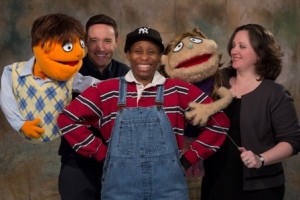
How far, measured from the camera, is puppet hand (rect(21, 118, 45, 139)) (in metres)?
2.37

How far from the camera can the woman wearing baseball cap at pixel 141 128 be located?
2.20 meters

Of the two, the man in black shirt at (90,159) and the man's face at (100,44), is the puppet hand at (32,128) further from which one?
the man's face at (100,44)

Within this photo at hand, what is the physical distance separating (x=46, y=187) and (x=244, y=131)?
88.5 inches

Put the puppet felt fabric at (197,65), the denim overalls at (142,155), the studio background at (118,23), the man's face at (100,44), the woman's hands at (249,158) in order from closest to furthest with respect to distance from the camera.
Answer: the denim overalls at (142,155), the woman's hands at (249,158), the puppet felt fabric at (197,65), the man's face at (100,44), the studio background at (118,23)

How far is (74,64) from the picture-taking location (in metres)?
2.42

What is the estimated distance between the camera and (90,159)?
2.48m

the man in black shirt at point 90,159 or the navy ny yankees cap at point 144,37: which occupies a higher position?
the navy ny yankees cap at point 144,37

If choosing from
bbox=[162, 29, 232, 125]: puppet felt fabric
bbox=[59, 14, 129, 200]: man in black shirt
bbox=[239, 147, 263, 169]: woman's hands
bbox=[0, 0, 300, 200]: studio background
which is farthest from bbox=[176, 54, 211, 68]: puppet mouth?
bbox=[0, 0, 300, 200]: studio background

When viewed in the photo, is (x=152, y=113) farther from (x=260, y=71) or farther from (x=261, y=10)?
(x=261, y=10)

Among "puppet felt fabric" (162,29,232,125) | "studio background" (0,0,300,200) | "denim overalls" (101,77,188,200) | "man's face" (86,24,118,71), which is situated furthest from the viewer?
"studio background" (0,0,300,200)

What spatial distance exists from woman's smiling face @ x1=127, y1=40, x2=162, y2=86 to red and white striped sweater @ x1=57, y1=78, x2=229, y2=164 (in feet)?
0.17

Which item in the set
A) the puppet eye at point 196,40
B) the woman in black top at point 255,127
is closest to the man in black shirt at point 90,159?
the puppet eye at point 196,40

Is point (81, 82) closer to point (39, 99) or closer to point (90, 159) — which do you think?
point (39, 99)

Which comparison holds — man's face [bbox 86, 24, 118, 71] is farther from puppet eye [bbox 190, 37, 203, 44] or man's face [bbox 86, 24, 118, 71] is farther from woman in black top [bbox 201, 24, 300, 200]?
woman in black top [bbox 201, 24, 300, 200]
